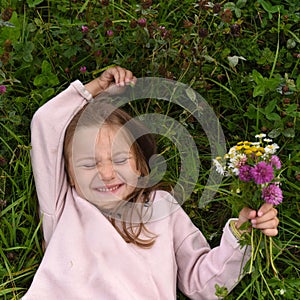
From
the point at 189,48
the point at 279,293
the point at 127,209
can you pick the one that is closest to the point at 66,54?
the point at 189,48

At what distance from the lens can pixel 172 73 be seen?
8.32ft

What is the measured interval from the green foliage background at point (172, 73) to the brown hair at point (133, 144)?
0.40 feet

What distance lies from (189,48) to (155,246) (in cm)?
71

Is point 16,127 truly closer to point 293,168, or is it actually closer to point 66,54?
point 66,54

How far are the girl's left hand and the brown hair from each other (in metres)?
0.40

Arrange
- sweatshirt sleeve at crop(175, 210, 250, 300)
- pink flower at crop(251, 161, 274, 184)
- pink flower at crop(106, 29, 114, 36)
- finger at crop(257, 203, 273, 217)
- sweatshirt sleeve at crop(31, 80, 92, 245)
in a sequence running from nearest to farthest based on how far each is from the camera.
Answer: pink flower at crop(251, 161, 274, 184)
finger at crop(257, 203, 273, 217)
sweatshirt sleeve at crop(175, 210, 250, 300)
sweatshirt sleeve at crop(31, 80, 92, 245)
pink flower at crop(106, 29, 114, 36)

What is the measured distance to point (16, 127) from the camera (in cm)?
256

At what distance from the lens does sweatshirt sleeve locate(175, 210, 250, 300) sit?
2.26 meters

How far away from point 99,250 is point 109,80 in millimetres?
607

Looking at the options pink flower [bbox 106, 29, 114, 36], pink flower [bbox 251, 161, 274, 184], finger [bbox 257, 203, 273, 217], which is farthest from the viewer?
pink flower [bbox 106, 29, 114, 36]

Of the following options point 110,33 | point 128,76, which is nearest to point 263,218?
point 128,76

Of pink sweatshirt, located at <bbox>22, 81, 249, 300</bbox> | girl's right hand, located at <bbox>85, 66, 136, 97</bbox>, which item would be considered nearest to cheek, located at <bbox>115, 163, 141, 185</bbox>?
pink sweatshirt, located at <bbox>22, 81, 249, 300</bbox>

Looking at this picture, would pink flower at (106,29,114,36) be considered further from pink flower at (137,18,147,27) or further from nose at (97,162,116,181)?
nose at (97,162,116,181)

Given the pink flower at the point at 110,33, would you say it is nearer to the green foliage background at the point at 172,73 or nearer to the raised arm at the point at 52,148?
the green foliage background at the point at 172,73
